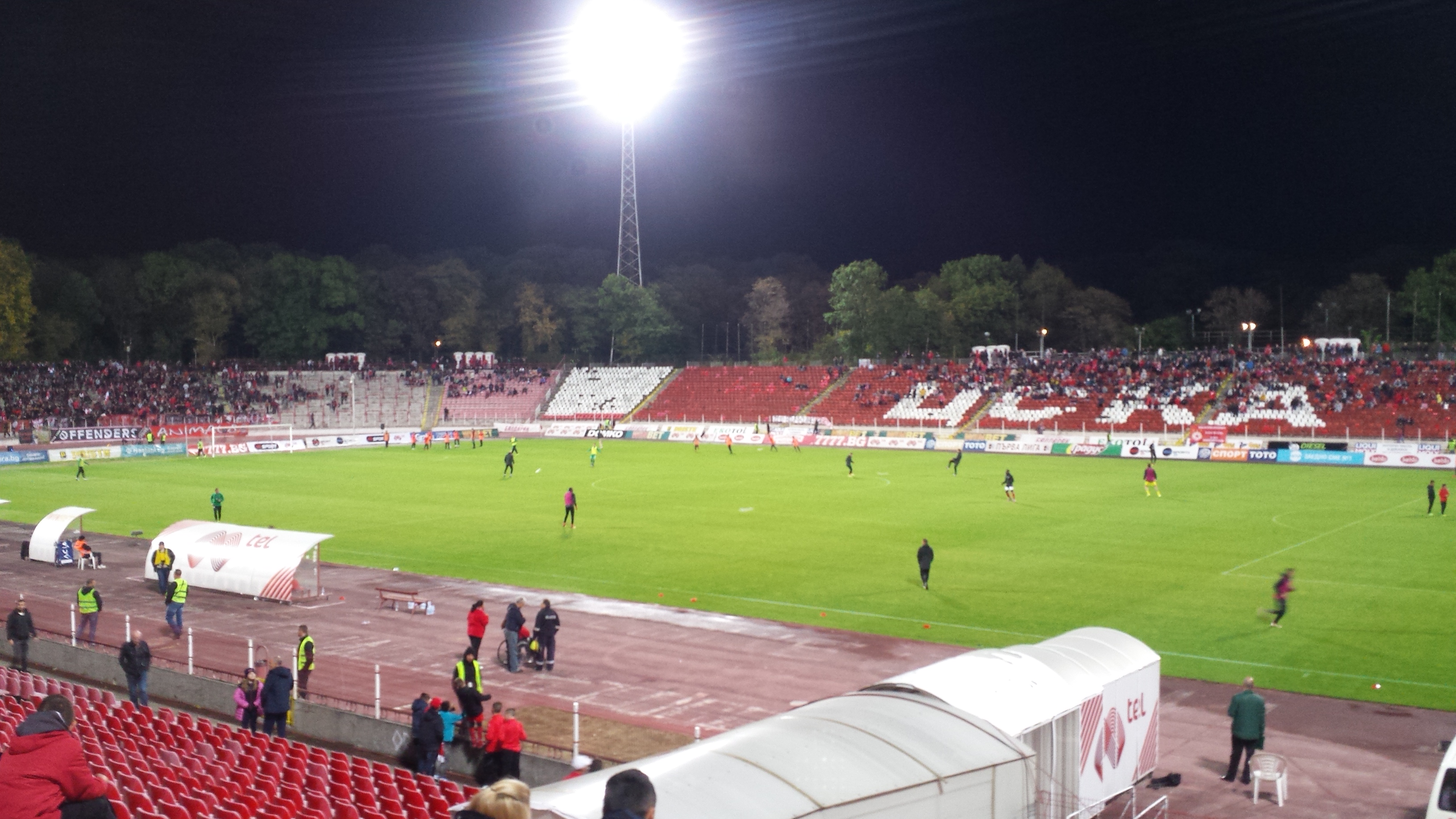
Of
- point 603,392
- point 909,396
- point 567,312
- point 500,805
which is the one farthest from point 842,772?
point 567,312

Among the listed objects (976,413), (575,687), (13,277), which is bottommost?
(575,687)

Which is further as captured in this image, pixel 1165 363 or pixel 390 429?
pixel 390 429

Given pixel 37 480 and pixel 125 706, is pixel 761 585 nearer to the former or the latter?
pixel 125 706

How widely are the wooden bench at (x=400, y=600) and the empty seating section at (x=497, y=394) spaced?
6735cm

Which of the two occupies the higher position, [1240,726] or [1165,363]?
[1165,363]

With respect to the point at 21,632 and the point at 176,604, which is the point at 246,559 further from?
the point at 21,632

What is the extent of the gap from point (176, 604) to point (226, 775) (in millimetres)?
11655

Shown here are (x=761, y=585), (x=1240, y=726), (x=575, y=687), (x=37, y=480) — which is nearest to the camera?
(x=1240, y=726)

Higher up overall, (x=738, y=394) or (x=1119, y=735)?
(x=738, y=394)

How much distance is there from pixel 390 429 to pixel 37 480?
35.7m

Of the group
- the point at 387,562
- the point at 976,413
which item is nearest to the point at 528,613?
the point at 387,562

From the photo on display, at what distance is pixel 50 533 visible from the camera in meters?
28.8

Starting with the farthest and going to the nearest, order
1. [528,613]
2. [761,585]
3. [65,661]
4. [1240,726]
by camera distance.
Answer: [761,585], [528,613], [65,661], [1240,726]

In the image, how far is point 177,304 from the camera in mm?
104000
